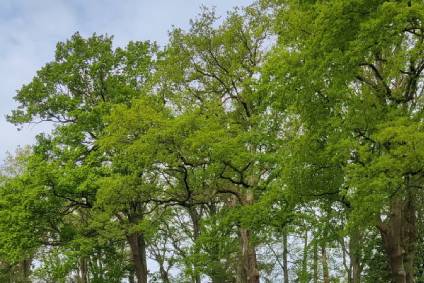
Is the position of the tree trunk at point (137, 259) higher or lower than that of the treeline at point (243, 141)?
lower

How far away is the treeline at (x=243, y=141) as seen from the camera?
1222 centimetres

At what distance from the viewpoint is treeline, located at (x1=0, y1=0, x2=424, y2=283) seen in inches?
481

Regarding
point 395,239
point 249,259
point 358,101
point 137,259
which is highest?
point 358,101

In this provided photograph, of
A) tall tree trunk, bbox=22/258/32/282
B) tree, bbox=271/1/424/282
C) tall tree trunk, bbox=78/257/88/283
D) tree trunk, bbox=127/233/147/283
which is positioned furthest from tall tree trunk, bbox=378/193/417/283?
tall tree trunk, bbox=22/258/32/282

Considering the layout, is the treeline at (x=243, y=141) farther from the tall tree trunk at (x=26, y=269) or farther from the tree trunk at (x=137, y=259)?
the tall tree trunk at (x=26, y=269)

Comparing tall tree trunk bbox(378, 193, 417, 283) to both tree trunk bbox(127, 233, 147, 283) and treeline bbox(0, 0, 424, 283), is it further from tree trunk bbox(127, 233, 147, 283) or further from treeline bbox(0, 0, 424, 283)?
tree trunk bbox(127, 233, 147, 283)

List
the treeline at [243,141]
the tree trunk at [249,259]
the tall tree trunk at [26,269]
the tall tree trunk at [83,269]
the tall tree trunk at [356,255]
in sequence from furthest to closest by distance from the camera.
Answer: the tall tree trunk at [26,269] < the tall tree trunk at [83,269] < the tall tree trunk at [356,255] < the tree trunk at [249,259] < the treeline at [243,141]

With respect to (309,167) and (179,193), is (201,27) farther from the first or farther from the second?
(309,167)

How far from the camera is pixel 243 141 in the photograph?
18.7m

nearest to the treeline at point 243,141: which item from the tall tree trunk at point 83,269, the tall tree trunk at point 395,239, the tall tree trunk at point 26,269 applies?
the tall tree trunk at point 395,239

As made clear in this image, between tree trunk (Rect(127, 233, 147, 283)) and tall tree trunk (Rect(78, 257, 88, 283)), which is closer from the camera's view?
tree trunk (Rect(127, 233, 147, 283))

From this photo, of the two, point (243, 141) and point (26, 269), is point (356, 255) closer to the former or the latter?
point (243, 141)

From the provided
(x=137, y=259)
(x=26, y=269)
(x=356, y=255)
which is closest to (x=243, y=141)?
(x=137, y=259)

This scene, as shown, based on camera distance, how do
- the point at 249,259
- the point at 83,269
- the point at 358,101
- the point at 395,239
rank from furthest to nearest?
the point at 83,269, the point at 249,259, the point at 395,239, the point at 358,101
